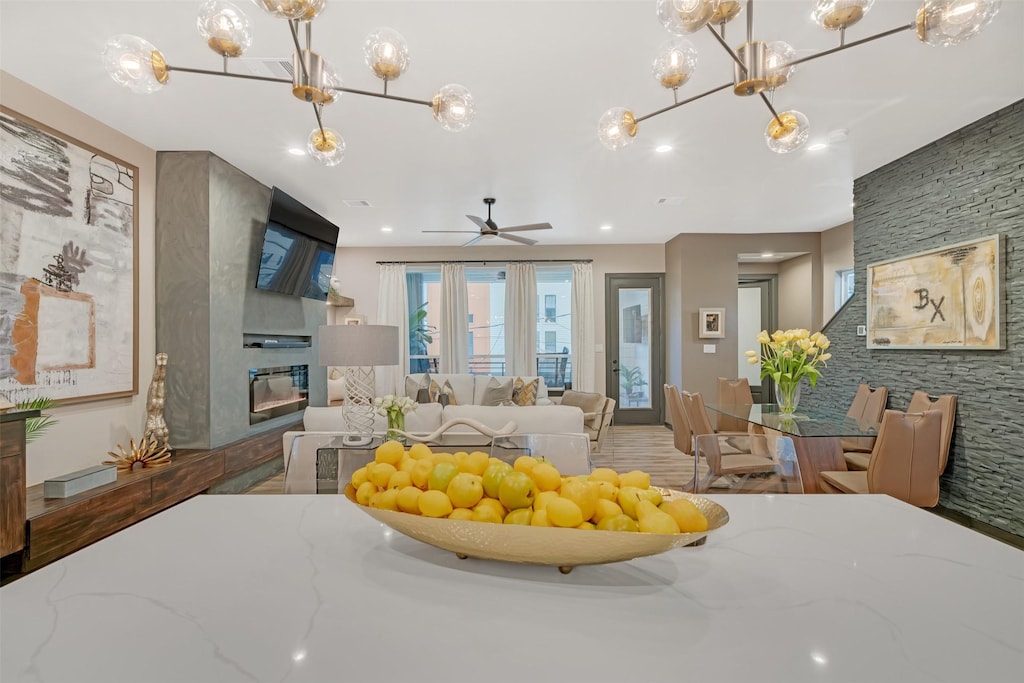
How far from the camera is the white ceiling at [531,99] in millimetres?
2170

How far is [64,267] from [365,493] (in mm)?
3152

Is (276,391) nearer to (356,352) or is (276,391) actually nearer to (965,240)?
(356,352)

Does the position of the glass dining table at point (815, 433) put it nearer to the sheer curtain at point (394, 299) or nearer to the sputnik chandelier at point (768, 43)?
the sputnik chandelier at point (768, 43)

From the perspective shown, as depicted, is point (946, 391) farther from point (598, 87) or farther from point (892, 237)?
point (598, 87)

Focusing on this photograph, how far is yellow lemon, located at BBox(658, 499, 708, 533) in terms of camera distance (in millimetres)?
665

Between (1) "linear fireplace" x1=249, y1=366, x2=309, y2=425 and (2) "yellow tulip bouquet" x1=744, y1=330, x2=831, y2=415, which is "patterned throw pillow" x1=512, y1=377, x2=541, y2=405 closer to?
(1) "linear fireplace" x1=249, y1=366, x2=309, y2=425

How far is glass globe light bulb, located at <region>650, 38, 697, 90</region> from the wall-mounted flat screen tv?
337cm

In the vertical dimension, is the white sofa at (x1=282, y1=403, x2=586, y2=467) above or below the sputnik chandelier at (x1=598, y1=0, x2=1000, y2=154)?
below

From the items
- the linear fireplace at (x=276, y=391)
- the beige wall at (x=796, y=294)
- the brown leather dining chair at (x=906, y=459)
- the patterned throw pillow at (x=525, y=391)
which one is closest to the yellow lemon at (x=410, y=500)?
the brown leather dining chair at (x=906, y=459)

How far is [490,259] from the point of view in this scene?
23.4 feet

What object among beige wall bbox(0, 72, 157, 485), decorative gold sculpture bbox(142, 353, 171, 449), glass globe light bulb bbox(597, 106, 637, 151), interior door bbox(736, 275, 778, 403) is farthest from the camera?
interior door bbox(736, 275, 778, 403)

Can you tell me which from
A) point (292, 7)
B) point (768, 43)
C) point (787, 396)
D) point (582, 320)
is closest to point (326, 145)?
point (292, 7)

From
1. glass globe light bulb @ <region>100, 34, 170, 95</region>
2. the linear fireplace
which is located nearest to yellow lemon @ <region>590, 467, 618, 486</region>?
glass globe light bulb @ <region>100, 34, 170, 95</region>

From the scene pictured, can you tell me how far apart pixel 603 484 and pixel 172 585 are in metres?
0.60
